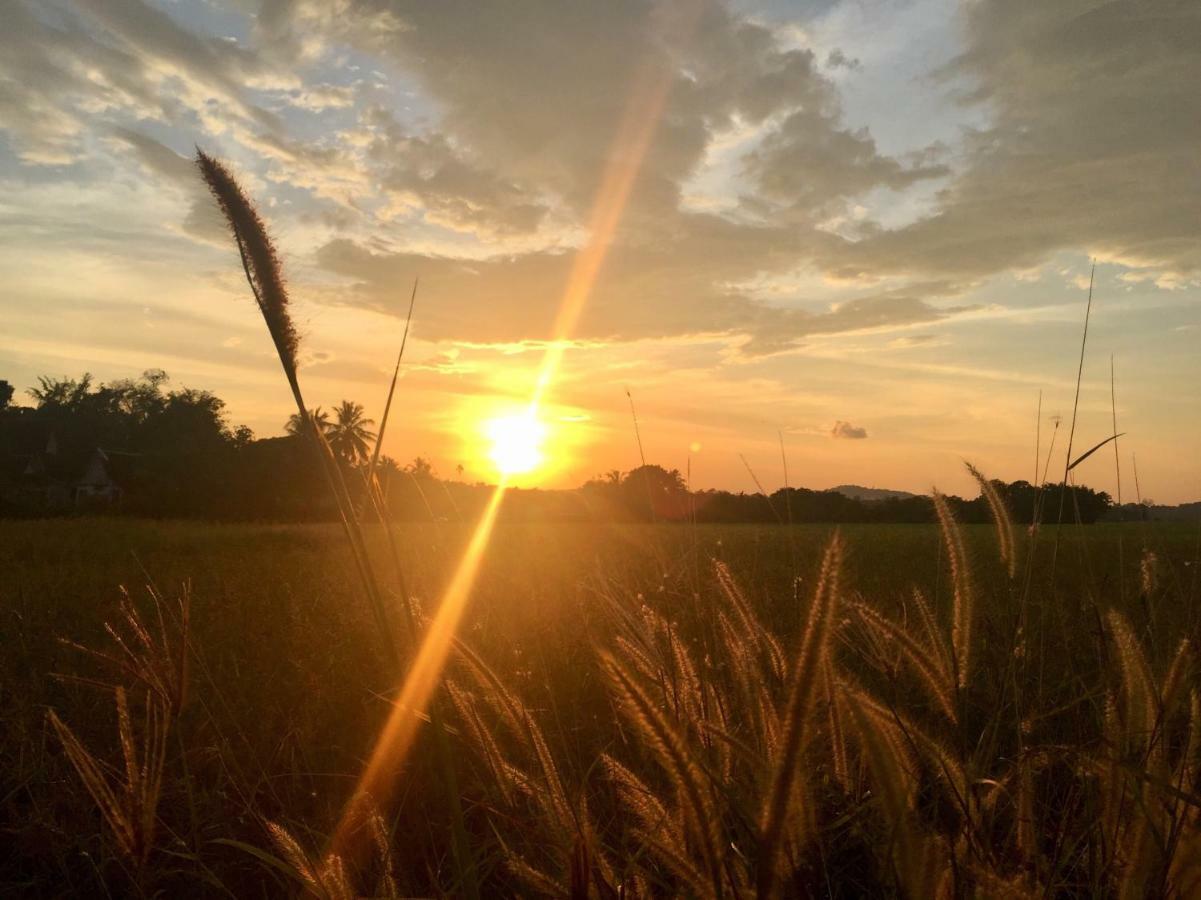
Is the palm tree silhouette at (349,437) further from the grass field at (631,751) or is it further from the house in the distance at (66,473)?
the house in the distance at (66,473)

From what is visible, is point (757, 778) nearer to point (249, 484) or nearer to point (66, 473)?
point (249, 484)

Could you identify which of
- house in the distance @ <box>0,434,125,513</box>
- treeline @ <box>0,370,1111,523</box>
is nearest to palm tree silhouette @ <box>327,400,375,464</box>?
treeline @ <box>0,370,1111,523</box>

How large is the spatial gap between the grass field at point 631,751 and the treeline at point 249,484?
24 cm

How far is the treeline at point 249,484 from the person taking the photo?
226cm

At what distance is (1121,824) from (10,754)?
297 centimetres

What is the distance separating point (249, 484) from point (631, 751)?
32.7m

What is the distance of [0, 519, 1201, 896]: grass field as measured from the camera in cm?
99

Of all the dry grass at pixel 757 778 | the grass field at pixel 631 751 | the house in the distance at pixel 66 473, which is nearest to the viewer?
the dry grass at pixel 757 778

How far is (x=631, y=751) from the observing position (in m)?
2.23

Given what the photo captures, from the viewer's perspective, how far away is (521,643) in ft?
12.4

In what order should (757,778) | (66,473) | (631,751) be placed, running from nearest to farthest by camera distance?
1. (757,778)
2. (631,751)
3. (66,473)

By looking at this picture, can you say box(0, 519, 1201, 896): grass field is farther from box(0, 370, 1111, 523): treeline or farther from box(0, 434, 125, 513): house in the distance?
box(0, 434, 125, 513): house in the distance

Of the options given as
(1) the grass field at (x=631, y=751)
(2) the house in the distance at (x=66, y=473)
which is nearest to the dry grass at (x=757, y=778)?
(1) the grass field at (x=631, y=751)

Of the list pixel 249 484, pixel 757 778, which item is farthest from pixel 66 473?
pixel 757 778
